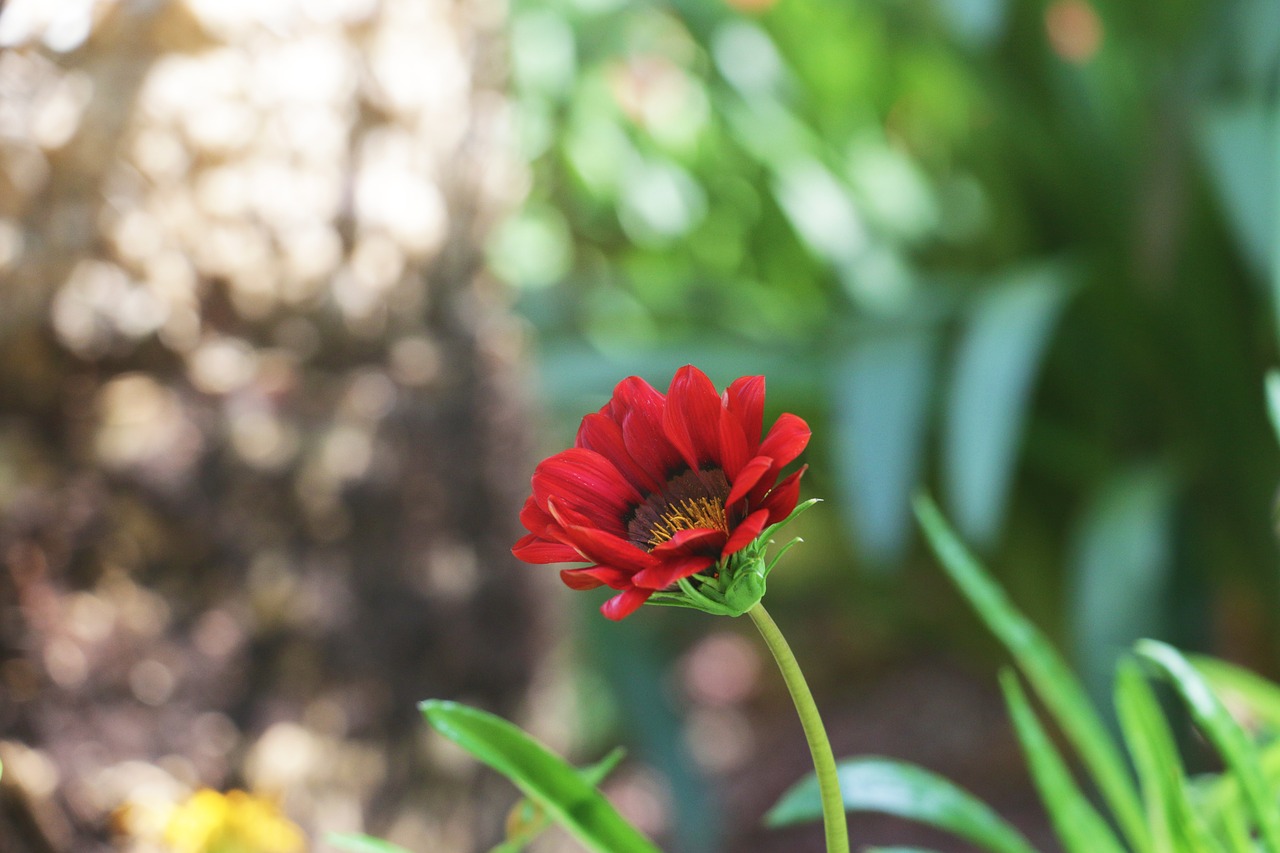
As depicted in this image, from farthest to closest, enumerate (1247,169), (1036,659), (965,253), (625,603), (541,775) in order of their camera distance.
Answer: (965,253) → (1247,169) → (1036,659) → (541,775) → (625,603)

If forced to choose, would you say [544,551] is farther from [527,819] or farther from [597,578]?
[527,819]

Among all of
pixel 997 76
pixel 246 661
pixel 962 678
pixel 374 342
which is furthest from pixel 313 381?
pixel 962 678

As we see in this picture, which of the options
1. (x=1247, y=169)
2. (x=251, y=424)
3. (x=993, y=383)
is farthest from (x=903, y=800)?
(x=1247, y=169)

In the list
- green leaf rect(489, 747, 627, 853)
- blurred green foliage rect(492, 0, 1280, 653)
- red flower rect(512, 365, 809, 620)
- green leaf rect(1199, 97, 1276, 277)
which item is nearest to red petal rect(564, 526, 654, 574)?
red flower rect(512, 365, 809, 620)

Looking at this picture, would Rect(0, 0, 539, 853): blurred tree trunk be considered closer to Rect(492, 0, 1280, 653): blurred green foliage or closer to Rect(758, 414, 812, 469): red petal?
Rect(492, 0, 1280, 653): blurred green foliage

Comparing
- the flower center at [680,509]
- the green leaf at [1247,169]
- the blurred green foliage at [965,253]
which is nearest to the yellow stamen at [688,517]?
the flower center at [680,509]

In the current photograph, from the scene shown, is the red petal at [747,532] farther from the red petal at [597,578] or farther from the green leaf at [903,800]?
the green leaf at [903,800]
